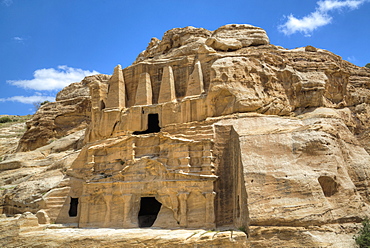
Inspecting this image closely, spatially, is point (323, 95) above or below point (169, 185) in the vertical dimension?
above

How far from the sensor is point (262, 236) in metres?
18.8

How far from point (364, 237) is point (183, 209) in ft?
34.3

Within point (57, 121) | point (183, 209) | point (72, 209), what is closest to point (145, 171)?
point (183, 209)

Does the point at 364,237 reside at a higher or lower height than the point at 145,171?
lower

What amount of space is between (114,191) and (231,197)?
27.2 ft

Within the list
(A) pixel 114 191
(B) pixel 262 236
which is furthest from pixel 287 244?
(A) pixel 114 191

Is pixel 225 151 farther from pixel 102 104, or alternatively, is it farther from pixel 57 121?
pixel 57 121

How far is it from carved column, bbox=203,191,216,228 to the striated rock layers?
0.06 meters

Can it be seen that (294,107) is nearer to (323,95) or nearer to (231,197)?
(323,95)

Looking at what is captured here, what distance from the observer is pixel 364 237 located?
17734 millimetres

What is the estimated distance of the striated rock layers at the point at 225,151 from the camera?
64.9 feet

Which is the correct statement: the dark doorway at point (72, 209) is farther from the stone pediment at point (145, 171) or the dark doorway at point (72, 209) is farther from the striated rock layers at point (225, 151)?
the stone pediment at point (145, 171)

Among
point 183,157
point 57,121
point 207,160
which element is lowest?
point 207,160

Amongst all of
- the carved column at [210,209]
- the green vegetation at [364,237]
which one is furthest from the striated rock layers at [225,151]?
the green vegetation at [364,237]
